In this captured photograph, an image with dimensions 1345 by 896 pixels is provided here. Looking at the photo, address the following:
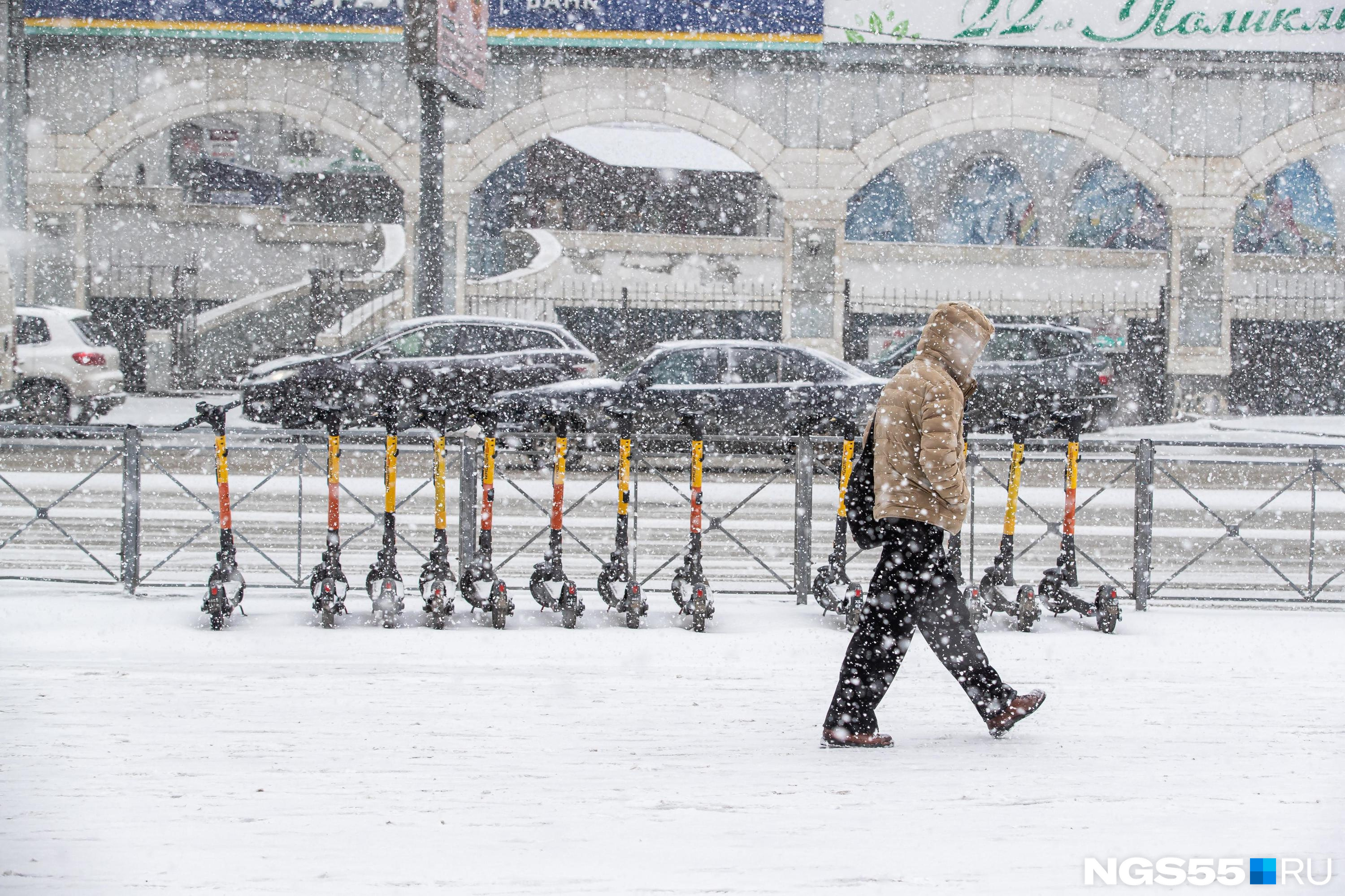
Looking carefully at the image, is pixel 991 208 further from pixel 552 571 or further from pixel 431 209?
pixel 552 571

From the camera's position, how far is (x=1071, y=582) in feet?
20.8

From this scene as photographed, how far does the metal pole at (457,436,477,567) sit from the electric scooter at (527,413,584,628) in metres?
0.52

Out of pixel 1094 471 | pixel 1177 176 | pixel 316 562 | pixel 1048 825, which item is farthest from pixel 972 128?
pixel 1048 825

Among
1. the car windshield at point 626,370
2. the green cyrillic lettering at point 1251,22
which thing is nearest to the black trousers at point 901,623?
the car windshield at point 626,370

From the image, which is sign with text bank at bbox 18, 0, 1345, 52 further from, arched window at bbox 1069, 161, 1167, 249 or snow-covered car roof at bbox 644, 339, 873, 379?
arched window at bbox 1069, 161, 1167, 249

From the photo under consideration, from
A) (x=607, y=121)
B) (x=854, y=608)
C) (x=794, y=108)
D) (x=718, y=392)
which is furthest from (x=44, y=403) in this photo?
(x=794, y=108)

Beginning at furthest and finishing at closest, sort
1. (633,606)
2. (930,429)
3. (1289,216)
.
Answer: (1289,216) → (633,606) → (930,429)

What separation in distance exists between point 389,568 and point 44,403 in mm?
10957

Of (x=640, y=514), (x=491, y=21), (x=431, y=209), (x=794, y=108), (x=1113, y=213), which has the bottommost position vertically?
(x=640, y=514)

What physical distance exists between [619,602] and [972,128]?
53.8ft

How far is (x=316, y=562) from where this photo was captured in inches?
318

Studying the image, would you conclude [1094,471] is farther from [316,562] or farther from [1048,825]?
[1048,825]

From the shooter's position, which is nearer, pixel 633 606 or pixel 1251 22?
pixel 633 606

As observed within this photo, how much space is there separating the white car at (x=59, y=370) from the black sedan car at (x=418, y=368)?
194 cm
